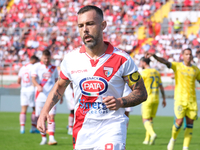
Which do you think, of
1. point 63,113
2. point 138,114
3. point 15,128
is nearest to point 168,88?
point 138,114

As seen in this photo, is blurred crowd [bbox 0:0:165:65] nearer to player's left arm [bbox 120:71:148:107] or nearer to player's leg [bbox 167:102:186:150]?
player's leg [bbox 167:102:186:150]

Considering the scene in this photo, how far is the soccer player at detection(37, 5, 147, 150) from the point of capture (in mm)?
3613

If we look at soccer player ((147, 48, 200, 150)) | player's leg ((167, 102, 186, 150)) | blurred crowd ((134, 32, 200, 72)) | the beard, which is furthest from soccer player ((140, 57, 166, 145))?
blurred crowd ((134, 32, 200, 72))

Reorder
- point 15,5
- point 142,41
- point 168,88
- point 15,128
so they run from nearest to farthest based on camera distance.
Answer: point 15,128, point 168,88, point 142,41, point 15,5

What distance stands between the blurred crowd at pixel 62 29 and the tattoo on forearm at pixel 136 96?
58.2ft

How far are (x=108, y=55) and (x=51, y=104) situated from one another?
857 mm

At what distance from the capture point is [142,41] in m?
23.7

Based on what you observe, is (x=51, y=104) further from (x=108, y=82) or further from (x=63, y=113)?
(x=63, y=113)

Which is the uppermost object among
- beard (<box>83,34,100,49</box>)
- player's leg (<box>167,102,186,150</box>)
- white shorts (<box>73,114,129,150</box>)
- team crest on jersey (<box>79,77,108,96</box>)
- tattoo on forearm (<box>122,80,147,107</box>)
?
beard (<box>83,34,100,49</box>)

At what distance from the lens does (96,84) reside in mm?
3629

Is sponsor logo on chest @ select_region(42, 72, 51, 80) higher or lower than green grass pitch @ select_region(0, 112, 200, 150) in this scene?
higher

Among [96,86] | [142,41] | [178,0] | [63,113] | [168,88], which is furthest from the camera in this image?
[178,0]

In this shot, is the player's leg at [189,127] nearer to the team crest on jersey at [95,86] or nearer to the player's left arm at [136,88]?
the player's left arm at [136,88]

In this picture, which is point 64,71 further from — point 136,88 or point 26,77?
point 26,77
